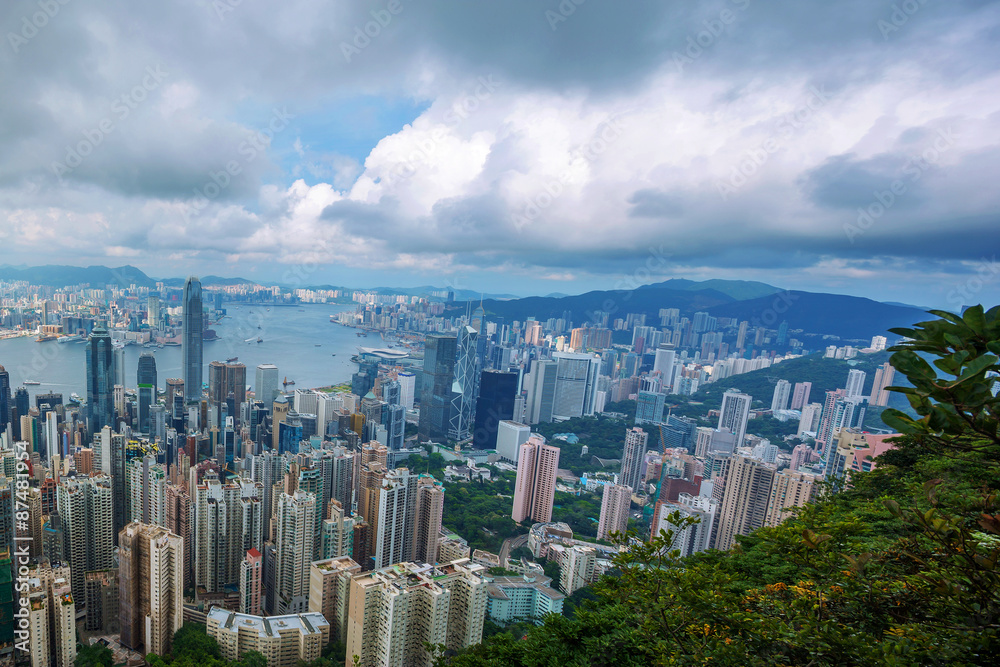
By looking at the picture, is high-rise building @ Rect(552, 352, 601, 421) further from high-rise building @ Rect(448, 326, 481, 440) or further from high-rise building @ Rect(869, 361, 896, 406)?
high-rise building @ Rect(869, 361, 896, 406)

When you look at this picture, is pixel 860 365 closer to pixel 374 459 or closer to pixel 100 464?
pixel 374 459

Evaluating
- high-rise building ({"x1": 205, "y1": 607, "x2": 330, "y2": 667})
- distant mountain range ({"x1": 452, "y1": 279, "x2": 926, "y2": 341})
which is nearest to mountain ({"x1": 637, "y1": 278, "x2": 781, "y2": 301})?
distant mountain range ({"x1": 452, "y1": 279, "x2": 926, "y2": 341})

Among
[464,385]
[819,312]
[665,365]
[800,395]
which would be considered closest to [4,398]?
[464,385]

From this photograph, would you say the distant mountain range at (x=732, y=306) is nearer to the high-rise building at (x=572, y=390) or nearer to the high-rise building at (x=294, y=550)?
the high-rise building at (x=572, y=390)

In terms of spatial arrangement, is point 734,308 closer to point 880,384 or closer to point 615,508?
point 880,384

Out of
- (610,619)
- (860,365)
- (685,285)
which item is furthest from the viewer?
(685,285)

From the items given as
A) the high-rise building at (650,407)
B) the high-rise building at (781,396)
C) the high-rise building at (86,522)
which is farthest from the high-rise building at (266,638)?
the high-rise building at (781,396)

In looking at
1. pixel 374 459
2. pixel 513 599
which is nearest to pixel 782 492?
pixel 513 599
